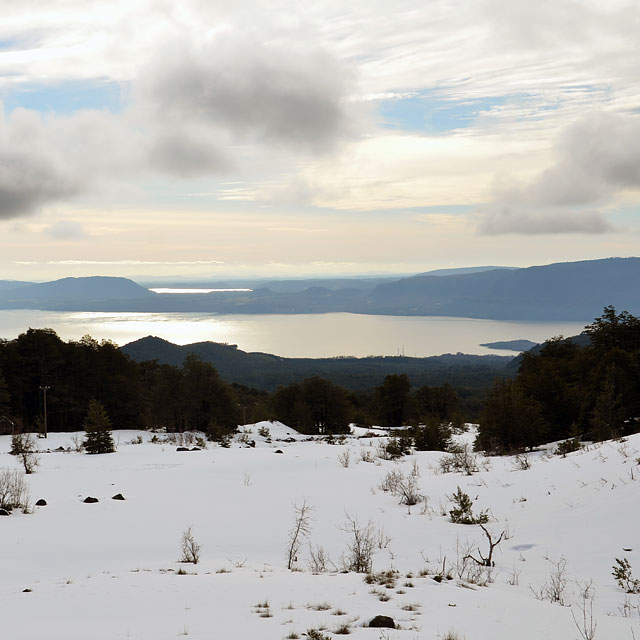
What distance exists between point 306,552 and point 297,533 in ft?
3.14

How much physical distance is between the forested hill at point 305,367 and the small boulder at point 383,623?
102m

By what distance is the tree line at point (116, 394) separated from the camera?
3058 cm

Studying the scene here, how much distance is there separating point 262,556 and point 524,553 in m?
3.98

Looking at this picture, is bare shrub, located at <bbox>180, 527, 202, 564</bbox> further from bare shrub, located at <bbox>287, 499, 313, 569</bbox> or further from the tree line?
the tree line

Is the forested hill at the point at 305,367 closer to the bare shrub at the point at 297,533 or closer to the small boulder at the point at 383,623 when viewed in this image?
the bare shrub at the point at 297,533

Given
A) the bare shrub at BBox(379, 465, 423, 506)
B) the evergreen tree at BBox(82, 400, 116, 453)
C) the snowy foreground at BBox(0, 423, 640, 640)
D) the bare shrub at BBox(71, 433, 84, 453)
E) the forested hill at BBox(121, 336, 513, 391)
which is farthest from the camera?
the forested hill at BBox(121, 336, 513, 391)

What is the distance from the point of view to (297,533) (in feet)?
24.1

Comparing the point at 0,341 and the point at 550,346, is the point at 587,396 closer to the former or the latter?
the point at 550,346

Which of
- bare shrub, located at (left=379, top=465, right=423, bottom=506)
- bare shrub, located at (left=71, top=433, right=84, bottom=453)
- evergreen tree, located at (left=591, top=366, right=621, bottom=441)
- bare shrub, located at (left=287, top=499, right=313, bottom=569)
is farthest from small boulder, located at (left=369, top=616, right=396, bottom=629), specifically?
bare shrub, located at (left=71, top=433, right=84, bottom=453)

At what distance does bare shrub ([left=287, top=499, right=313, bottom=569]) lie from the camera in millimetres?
7449

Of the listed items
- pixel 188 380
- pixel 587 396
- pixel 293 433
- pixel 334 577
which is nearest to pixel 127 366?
pixel 188 380

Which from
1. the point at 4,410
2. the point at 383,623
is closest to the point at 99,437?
the point at 4,410

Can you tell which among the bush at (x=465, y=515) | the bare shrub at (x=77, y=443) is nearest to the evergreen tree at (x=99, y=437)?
Result: the bare shrub at (x=77, y=443)

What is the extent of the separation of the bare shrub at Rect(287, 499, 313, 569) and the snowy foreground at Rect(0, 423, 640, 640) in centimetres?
14
